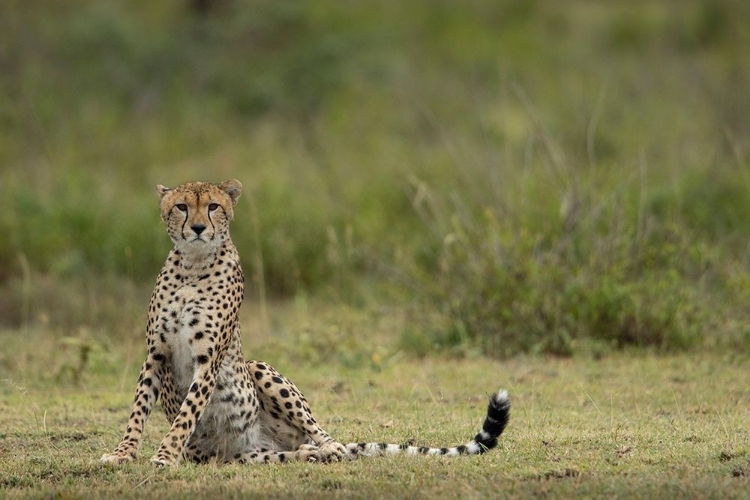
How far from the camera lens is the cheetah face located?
15.7 feet

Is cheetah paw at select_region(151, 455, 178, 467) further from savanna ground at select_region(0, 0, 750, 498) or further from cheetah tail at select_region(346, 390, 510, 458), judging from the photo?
cheetah tail at select_region(346, 390, 510, 458)

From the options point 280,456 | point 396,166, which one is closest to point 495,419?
point 280,456

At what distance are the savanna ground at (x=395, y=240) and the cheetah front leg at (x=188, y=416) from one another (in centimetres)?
12

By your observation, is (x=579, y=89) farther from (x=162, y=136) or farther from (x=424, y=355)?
Result: (x=424, y=355)

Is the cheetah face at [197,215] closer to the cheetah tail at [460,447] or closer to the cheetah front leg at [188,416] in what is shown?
the cheetah front leg at [188,416]

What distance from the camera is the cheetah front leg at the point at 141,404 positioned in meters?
4.72

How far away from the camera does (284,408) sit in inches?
197

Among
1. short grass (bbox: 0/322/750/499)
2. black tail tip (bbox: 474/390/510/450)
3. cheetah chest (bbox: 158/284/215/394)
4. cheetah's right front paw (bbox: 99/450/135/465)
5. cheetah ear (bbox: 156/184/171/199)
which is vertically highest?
cheetah ear (bbox: 156/184/171/199)

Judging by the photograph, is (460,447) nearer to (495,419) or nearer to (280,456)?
(495,419)

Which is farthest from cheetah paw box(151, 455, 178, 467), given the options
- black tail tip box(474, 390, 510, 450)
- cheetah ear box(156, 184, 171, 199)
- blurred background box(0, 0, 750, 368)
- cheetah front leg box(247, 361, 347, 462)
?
blurred background box(0, 0, 750, 368)

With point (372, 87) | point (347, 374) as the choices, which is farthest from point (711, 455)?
point (372, 87)

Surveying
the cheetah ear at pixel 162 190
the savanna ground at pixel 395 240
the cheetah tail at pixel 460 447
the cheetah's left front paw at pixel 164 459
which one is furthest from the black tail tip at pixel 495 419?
the cheetah ear at pixel 162 190

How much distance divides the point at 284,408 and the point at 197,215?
88 cm

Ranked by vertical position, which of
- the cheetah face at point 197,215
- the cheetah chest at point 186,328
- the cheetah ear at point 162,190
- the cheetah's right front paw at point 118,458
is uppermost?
the cheetah ear at point 162,190
